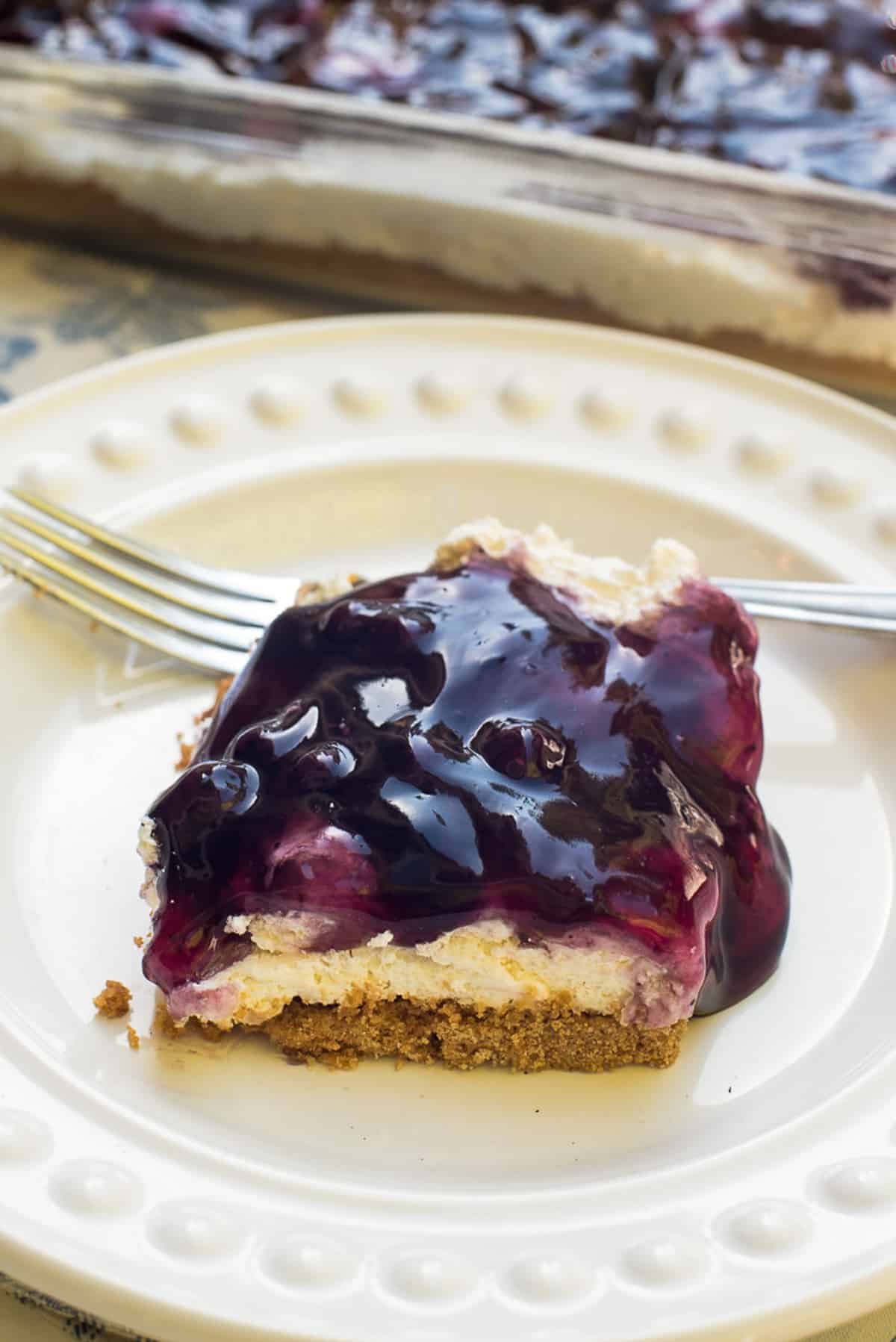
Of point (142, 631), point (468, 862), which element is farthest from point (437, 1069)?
point (142, 631)

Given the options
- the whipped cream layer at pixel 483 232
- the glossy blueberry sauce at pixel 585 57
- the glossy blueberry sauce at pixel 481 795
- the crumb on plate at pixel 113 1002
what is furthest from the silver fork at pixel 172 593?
the glossy blueberry sauce at pixel 585 57

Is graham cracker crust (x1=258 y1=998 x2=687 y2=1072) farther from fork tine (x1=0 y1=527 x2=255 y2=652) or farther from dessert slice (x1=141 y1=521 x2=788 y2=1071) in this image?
fork tine (x1=0 y1=527 x2=255 y2=652)

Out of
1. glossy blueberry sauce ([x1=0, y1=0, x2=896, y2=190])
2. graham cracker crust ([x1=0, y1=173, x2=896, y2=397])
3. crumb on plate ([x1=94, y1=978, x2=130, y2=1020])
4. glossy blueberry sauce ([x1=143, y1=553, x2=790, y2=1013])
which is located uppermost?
glossy blueberry sauce ([x1=0, y1=0, x2=896, y2=190])

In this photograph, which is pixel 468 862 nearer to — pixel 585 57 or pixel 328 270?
pixel 328 270

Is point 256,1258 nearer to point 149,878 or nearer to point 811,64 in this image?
point 149,878

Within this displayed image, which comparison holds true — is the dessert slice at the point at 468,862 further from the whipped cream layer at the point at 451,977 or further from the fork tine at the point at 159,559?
the fork tine at the point at 159,559

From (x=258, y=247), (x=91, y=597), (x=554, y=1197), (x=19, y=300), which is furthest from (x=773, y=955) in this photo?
(x=19, y=300)

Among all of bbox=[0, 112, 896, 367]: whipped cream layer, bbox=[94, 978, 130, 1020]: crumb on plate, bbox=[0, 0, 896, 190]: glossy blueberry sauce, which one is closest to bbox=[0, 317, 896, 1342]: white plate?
bbox=[94, 978, 130, 1020]: crumb on plate
